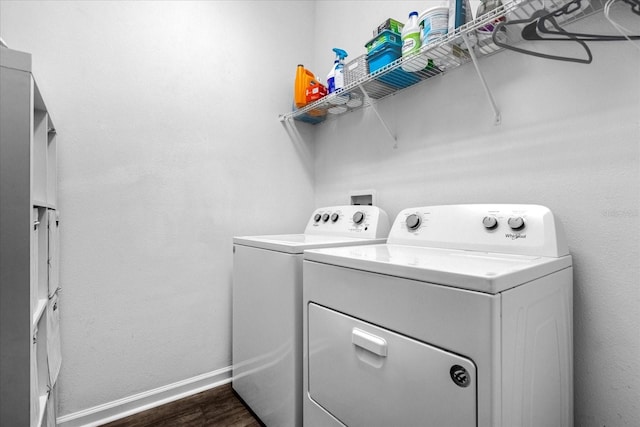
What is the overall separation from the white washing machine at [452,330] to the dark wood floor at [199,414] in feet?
1.80

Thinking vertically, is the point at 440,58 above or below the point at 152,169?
above

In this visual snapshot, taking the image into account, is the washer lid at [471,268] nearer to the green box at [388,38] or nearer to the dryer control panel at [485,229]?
→ the dryer control panel at [485,229]

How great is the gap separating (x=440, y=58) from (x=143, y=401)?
85.3 inches

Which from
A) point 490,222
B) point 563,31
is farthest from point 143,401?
point 563,31

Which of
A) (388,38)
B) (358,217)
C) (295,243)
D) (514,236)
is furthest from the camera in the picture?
(358,217)

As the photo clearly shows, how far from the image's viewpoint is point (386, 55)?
1.43 metres

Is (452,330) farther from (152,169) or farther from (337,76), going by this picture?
(152,169)

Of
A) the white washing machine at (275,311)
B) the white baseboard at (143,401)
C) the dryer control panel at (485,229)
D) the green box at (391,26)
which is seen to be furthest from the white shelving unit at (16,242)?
the green box at (391,26)

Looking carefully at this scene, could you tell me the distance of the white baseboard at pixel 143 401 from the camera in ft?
Answer: 4.67

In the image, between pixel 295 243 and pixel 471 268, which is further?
pixel 295 243

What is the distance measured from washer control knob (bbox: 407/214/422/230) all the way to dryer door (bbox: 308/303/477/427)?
551mm

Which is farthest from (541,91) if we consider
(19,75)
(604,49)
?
(19,75)

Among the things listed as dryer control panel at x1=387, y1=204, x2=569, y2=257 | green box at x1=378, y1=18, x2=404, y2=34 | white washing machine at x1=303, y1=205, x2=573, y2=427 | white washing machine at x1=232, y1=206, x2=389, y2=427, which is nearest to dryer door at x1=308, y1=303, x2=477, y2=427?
white washing machine at x1=303, y1=205, x2=573, y2=427

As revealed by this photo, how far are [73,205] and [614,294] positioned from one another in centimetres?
214
